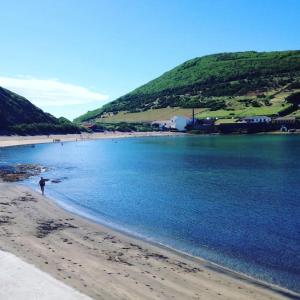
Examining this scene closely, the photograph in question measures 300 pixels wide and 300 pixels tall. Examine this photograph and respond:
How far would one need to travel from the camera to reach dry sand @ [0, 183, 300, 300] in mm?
21328

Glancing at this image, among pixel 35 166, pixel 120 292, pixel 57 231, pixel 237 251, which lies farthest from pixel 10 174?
pixel 120 292

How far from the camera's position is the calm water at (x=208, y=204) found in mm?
29312

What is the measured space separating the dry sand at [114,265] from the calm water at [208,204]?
84.4 inches

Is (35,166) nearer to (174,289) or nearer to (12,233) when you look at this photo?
(12,233)

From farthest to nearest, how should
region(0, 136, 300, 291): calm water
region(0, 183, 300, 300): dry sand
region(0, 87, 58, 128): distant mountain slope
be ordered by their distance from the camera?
1. region(0, 87, 58, 128): distant mountain slope
2. region(0, 136, 300, 291): calm water
3. region(0, 183, 300, 300): dry sand

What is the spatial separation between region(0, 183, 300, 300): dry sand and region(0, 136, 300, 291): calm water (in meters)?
2.14

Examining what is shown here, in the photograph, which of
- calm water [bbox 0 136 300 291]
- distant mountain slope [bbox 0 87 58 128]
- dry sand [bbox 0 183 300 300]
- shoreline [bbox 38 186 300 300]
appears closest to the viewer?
dry sand [bbox 0 183 300 300]

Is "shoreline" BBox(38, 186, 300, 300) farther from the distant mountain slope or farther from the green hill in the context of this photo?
the distant mountain slope

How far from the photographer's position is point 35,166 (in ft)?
283

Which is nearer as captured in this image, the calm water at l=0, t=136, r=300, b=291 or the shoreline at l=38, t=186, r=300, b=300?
the shoreline at l=38, t=186, r=300, b=300

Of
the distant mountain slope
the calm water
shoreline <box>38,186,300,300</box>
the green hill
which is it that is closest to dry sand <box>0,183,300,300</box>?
shoreline <box>38,186,300,300</box>

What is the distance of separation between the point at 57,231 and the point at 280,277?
1664 cm

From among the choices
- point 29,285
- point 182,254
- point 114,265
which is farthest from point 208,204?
point 29,285

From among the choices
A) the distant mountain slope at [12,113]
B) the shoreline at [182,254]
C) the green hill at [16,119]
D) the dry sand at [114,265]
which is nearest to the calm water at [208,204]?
the shoreline at [182,254]
